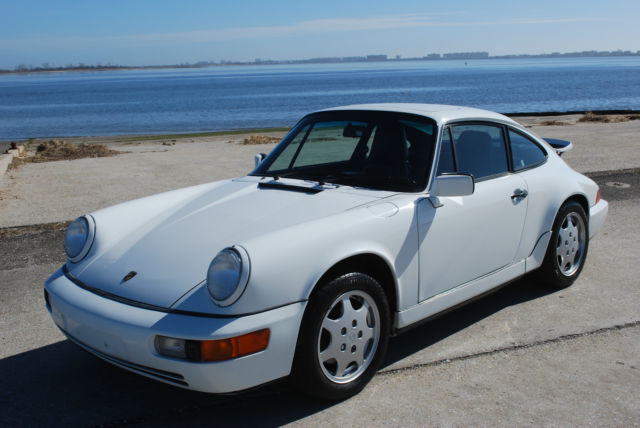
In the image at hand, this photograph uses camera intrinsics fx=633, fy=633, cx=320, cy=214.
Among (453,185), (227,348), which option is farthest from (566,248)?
(227,348)

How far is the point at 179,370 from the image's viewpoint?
280cm

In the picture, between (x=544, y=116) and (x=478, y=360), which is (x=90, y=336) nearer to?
(x=478, y=360)

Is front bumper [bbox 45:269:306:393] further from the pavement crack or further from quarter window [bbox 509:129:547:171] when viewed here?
quarter window [bbox 509:129:547:171]

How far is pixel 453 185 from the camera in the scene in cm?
365

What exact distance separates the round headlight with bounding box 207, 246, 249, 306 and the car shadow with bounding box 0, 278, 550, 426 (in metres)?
0.48

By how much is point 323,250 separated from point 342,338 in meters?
0.48

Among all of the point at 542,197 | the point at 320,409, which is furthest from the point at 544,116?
the point at 320,409

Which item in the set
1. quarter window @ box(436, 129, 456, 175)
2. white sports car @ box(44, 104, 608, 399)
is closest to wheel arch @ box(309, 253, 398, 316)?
white sports car @ box(44, 104, 608, 399)

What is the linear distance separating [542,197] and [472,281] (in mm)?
975

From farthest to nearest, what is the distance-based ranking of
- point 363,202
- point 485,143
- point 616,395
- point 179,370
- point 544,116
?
1. point 544,116
2. point 485,143
3. point 363,202
4. point 616,395
5. point 179,370

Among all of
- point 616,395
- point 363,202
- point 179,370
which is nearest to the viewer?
point 179,370

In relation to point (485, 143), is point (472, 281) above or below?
below

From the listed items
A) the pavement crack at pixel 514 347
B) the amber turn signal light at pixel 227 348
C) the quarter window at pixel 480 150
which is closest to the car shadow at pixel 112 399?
the pavement crack at pixel 514 347

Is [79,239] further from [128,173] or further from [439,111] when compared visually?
[128,173]
